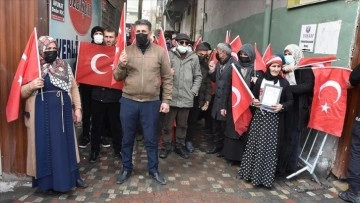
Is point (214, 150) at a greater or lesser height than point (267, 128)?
lesser

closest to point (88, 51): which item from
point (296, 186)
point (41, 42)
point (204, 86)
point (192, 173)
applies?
point (41, 42)

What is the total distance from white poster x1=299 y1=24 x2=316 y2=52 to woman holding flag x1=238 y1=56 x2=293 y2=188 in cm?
129

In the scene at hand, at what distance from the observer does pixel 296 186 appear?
14.1ft

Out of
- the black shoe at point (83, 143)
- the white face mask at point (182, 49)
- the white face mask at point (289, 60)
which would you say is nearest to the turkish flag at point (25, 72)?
the black shoe at point (83, 143)

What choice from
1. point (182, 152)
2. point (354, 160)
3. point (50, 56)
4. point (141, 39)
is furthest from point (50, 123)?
point (354, 160)

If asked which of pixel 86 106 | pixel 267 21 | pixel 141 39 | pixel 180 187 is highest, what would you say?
pixel 267 21

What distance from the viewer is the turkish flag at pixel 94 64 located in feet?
15.2

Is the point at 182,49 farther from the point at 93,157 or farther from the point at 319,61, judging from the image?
the point at 93,157

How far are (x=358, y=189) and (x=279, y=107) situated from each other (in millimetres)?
1290

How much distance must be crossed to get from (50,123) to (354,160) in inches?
134

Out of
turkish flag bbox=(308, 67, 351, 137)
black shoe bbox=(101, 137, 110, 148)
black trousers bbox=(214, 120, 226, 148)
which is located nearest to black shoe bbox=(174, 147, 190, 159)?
black trousers bbox=(214, 120, 226, 148)

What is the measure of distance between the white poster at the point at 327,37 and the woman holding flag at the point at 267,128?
39.3 inches

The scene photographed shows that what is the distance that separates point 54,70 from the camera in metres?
3.52

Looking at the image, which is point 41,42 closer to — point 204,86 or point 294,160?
point 204,86
